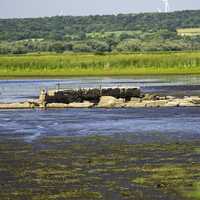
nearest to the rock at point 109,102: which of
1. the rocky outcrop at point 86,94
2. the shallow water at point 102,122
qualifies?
the rocky outcrop at point 86,94

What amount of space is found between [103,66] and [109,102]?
5522 cm

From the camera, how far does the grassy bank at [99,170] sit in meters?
20.8

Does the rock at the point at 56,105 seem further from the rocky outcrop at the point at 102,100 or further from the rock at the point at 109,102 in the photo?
the rock at the point at 109,102

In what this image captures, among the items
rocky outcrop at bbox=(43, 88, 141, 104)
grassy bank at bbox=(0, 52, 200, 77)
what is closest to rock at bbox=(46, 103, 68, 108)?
rocky outcrop at bbox=(43, 88, 141, 104)

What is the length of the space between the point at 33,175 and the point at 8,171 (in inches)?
51.9

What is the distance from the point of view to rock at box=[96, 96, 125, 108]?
5184 cm

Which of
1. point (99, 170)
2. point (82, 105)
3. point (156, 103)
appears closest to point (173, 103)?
point (156, 103)

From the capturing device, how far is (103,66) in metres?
107

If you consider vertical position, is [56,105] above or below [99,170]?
below

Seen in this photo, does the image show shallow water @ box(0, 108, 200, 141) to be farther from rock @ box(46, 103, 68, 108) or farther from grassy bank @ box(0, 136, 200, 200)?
grassy bank @ box(0, 136, 200, 200)

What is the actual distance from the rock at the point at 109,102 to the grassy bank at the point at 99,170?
19.3 meters

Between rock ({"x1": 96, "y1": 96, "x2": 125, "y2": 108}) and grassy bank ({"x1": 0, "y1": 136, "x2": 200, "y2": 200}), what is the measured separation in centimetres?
1930

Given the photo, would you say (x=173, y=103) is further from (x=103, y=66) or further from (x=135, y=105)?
(x=103, y=66)

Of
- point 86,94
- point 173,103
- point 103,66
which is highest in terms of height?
point 103,66
